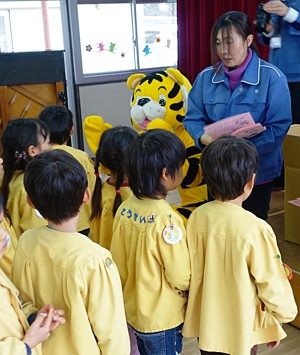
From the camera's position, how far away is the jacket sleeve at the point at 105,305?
1007 millimetres

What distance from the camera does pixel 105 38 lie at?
197 inches

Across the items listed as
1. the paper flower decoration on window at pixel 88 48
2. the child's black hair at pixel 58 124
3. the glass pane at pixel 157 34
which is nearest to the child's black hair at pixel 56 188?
the child's black hair at pixel 58 124

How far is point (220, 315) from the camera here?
1.28m

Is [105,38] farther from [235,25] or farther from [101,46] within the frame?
[235,25]

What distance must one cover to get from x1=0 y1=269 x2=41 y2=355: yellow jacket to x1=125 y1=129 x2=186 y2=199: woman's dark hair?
0.45 metres

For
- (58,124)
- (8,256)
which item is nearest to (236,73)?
(58,124)

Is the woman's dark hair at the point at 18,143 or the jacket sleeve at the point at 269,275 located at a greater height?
the woman's dark hair at the point at 18,143

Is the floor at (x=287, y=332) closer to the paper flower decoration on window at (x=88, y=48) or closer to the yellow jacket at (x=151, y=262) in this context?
the yellow jacket at (x=151, y=262)

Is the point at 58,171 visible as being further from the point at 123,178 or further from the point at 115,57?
the point at 115,57

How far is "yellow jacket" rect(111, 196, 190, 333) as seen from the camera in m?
1.23

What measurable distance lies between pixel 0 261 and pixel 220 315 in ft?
2.12

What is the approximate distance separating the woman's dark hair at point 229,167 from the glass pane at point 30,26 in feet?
12.9

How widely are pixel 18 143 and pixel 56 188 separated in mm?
769

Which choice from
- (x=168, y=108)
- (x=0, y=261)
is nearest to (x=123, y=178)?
(x=0, y=261)
